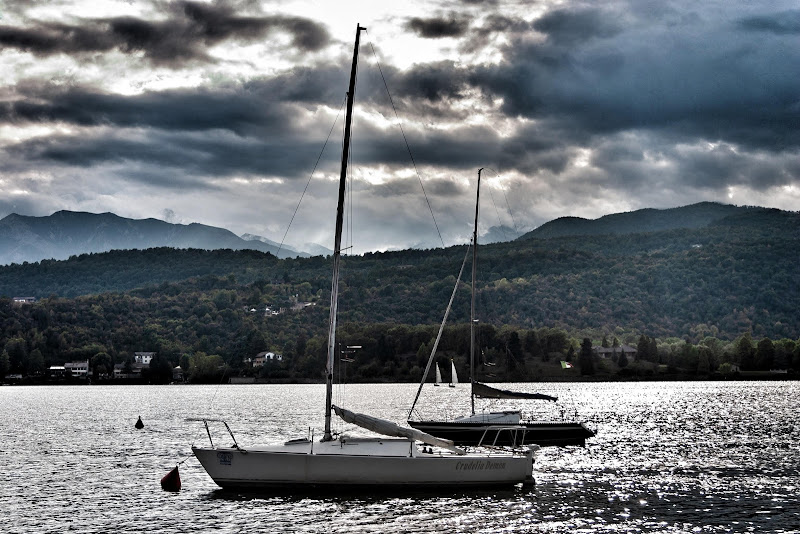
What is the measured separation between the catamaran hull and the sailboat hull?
56.3 ft

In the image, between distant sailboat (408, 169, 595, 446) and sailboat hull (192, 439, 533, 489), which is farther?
distant sailboat (408, 169, 595, 446)

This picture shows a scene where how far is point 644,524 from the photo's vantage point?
120 feet

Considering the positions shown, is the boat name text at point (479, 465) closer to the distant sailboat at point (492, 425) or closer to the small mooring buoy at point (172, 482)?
the distant sailboat at point (492, 425)

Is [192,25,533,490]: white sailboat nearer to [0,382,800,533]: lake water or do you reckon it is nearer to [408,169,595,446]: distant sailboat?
[0,382,800,533]: lake water

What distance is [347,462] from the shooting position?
133ft

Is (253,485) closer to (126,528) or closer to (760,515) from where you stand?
(126,528)

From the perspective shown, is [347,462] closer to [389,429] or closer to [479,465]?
[389,429]

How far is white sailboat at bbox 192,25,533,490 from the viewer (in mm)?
40531

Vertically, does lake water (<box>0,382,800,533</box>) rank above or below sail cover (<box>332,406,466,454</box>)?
below

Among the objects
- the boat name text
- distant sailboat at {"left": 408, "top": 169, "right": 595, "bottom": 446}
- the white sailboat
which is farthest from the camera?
distant sailboat at {"left": 408, "top": 169, "right": 595, "bottom": 446}

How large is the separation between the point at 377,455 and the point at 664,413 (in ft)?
274

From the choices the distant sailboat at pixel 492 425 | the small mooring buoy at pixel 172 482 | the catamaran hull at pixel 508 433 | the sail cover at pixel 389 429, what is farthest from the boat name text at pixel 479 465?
the catamaran hull at pixel 508 433

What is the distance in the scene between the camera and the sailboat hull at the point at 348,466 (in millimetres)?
40531

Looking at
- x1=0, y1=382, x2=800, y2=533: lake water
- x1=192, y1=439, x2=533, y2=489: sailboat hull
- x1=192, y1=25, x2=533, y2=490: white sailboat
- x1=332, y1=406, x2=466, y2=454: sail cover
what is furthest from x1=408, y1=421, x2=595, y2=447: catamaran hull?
x1=192, y1=439, x2=533, y2=489: sailboat hull
